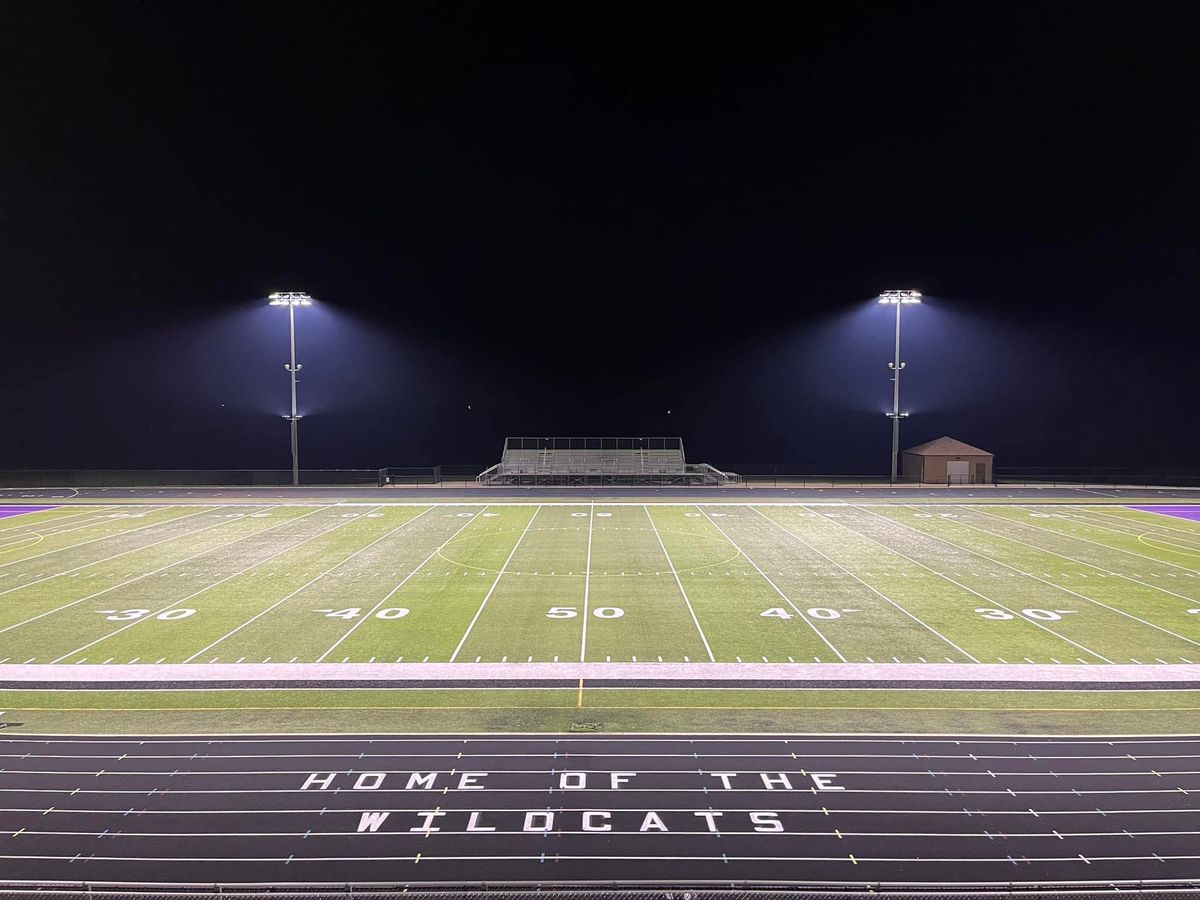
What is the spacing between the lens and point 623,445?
4575 centimetres

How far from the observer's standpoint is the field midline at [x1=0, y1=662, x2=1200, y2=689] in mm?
11383

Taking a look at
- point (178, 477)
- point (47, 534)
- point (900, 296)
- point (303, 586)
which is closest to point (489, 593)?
point (303, 586)

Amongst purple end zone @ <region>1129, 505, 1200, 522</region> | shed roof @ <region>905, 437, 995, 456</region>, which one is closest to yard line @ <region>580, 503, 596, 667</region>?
purple end zone @ <region>1129, 505, 1200, 522</region>

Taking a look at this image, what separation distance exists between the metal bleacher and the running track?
33309 mm

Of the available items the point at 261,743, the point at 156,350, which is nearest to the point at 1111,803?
the point at 261,743

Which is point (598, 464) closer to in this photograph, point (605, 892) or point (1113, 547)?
point (1113, 547)

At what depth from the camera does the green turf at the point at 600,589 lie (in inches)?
513

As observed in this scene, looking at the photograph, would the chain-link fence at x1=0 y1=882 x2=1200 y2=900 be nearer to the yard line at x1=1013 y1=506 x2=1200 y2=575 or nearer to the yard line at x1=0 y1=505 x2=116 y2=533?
the yard line at x1=1013 y1=506 x2=1200 y2=575

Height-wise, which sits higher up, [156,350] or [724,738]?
[156,350]

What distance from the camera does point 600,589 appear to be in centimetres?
1717

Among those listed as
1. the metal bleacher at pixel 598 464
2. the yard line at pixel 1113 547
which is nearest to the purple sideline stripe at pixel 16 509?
the metal bleacher at pixel 598 464

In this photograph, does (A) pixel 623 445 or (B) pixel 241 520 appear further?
(A) pixel 623 445

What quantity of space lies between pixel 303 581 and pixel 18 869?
11519 millimetres

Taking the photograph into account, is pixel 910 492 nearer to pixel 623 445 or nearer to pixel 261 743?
pixel 623 445
